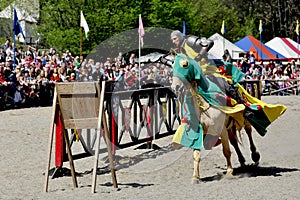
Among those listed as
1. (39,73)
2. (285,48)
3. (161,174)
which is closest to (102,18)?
(39,73)

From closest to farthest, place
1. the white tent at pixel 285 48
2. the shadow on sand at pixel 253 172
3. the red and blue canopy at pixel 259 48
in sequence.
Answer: the shadow on sand at pixel 253 172
the red and blue canopy at pixel 259 48
the white tent at pixel 285 48

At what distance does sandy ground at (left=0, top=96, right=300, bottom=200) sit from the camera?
7.96 m

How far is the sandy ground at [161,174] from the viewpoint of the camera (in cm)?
796

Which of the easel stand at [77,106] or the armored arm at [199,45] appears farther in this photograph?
the armored arm at [199,45]

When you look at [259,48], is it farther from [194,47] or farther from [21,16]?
[194,47]

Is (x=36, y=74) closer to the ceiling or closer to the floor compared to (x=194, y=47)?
closer to the floor

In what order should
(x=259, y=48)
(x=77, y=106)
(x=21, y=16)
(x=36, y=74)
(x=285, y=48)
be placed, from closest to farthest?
(x=77, y=106) → (x=36, y=74) → (x=21, y=16) → (x=259, y=48) → (x=285, y=48)

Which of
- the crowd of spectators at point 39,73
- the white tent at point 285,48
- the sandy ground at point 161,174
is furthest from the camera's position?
the white tent at point 285,48

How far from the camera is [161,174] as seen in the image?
9.52 metres

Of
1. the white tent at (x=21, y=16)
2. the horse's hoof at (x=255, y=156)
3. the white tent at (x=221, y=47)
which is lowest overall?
the horse's hoof at (x=255, y=156)

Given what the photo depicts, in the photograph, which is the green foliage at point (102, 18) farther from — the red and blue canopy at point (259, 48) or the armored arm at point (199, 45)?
the armored arm at point (199, 45)

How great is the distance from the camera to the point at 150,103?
12438 millimetres

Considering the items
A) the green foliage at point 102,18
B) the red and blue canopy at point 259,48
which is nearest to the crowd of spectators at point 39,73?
the green foliage at point 102,18

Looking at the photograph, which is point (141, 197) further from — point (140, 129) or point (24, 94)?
point (24, 94)
